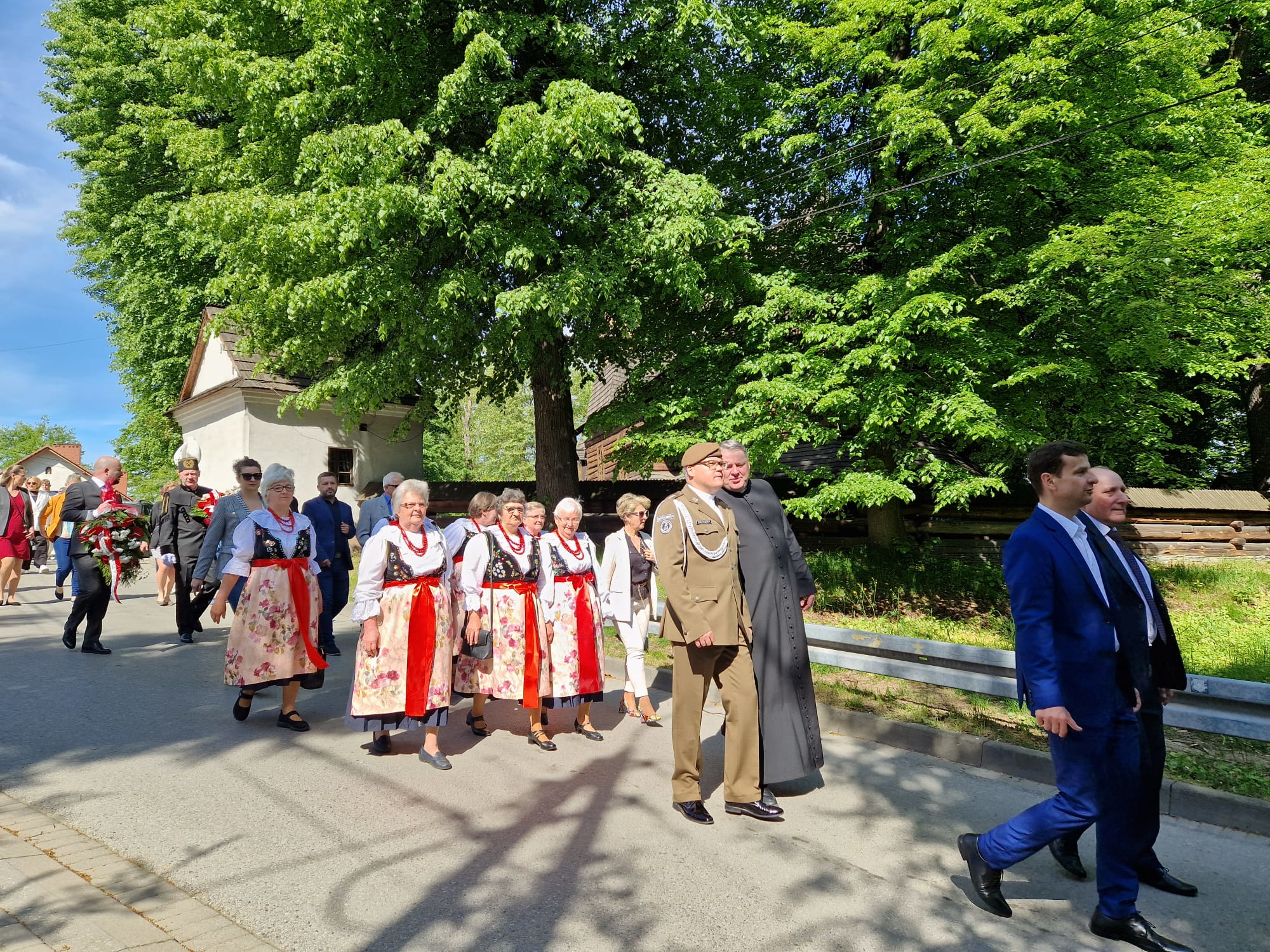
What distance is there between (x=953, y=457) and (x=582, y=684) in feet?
23.5

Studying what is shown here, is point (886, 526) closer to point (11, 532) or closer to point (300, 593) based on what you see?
point (300, 593)

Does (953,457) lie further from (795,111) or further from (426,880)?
(426,880)

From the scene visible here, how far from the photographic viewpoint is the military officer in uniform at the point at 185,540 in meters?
9.45

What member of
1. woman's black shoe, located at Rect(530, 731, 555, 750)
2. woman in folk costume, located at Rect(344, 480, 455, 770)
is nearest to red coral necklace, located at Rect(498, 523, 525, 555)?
woman in folk costume, located at Rect(344, 480, 455, 770)

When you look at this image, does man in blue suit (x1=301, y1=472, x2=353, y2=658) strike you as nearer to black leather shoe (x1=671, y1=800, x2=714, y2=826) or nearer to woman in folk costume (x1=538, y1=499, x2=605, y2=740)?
woman in folk costume (x1=538, y1=499, x2=605, y2=740)

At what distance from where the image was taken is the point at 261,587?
237 inches

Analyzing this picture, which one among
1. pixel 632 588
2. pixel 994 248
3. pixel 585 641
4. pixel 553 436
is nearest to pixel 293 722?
pixel 585 641

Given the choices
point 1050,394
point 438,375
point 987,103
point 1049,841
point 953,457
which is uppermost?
point 987,103

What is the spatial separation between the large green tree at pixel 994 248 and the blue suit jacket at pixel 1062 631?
6.27 m

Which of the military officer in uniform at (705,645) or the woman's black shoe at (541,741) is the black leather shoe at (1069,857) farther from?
the woman's black shoe at (541,741)

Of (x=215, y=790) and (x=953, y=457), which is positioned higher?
(x=953, y=457)

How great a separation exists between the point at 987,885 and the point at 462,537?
13.7 feet

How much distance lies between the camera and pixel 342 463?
27.0 meters

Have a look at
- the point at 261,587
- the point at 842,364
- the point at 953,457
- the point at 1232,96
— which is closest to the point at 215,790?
the point at 261,587
